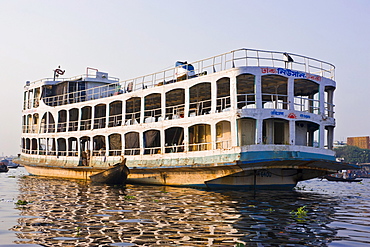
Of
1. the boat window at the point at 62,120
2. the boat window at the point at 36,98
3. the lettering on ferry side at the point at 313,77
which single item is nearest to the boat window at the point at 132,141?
the boat window at the point at 62,120

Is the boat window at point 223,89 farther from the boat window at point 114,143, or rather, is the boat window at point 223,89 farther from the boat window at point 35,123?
the boat window at point 35,123

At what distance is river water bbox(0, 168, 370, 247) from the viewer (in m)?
7.61

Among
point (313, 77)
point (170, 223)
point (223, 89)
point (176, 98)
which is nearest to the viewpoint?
point (170, 223)

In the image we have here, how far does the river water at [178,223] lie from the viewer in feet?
25.0

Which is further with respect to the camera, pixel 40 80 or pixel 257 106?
pixel 40 80

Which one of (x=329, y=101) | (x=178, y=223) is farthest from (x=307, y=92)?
(x=178, y=223)

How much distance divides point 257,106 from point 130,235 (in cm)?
1085

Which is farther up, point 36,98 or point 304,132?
point 36,98

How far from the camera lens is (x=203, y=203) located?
13.2 m

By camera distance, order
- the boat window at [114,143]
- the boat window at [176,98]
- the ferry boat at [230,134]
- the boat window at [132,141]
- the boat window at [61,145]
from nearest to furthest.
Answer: the ferry boat at [230,134]
the boat window at [176,98]
the boat window at [132,141]
the boat window at [114,143]
the boat window at [61,145]

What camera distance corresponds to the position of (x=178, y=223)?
937cm

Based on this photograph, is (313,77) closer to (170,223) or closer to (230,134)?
(230,134)

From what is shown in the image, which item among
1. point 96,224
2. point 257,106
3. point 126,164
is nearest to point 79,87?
point 126,164

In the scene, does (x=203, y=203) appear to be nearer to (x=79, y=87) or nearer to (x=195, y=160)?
(x=195, y=160)
